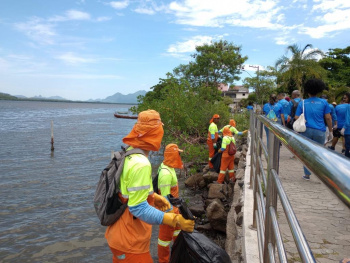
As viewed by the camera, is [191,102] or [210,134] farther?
[191,102]

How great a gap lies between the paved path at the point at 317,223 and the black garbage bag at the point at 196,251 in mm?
736

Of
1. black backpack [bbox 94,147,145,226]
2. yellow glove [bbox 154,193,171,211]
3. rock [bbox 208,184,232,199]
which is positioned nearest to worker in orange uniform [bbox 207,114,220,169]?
rock [bbox 208,184,232,199]

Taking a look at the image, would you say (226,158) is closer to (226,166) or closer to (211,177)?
(226,166)

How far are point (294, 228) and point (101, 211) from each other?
1.92 m

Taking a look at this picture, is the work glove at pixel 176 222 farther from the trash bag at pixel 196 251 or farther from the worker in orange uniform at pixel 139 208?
the trash bag at pixel 196 251

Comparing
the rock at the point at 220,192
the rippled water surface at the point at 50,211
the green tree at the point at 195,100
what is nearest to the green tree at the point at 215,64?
the green tree at the point at 195,100

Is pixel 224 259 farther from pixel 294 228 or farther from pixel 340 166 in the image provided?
pixel 340 166

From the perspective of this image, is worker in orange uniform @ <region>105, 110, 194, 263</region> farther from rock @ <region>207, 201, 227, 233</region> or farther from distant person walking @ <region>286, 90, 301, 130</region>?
distant person walking @ <region>286, 90, 301, 130</region>

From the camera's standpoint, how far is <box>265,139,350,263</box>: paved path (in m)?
2.55

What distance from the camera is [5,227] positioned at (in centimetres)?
867

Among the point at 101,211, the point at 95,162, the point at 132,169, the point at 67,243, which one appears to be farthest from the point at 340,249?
the point at 95,162

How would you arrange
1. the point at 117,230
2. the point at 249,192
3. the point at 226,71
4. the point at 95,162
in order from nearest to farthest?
1. the point at 117,230
2. the point at 249,192
3. the point at 95,162
4. the point at 226,71

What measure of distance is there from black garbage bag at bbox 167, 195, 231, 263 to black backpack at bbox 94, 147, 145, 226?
2.37 ft

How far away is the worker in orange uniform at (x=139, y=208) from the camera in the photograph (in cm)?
242
